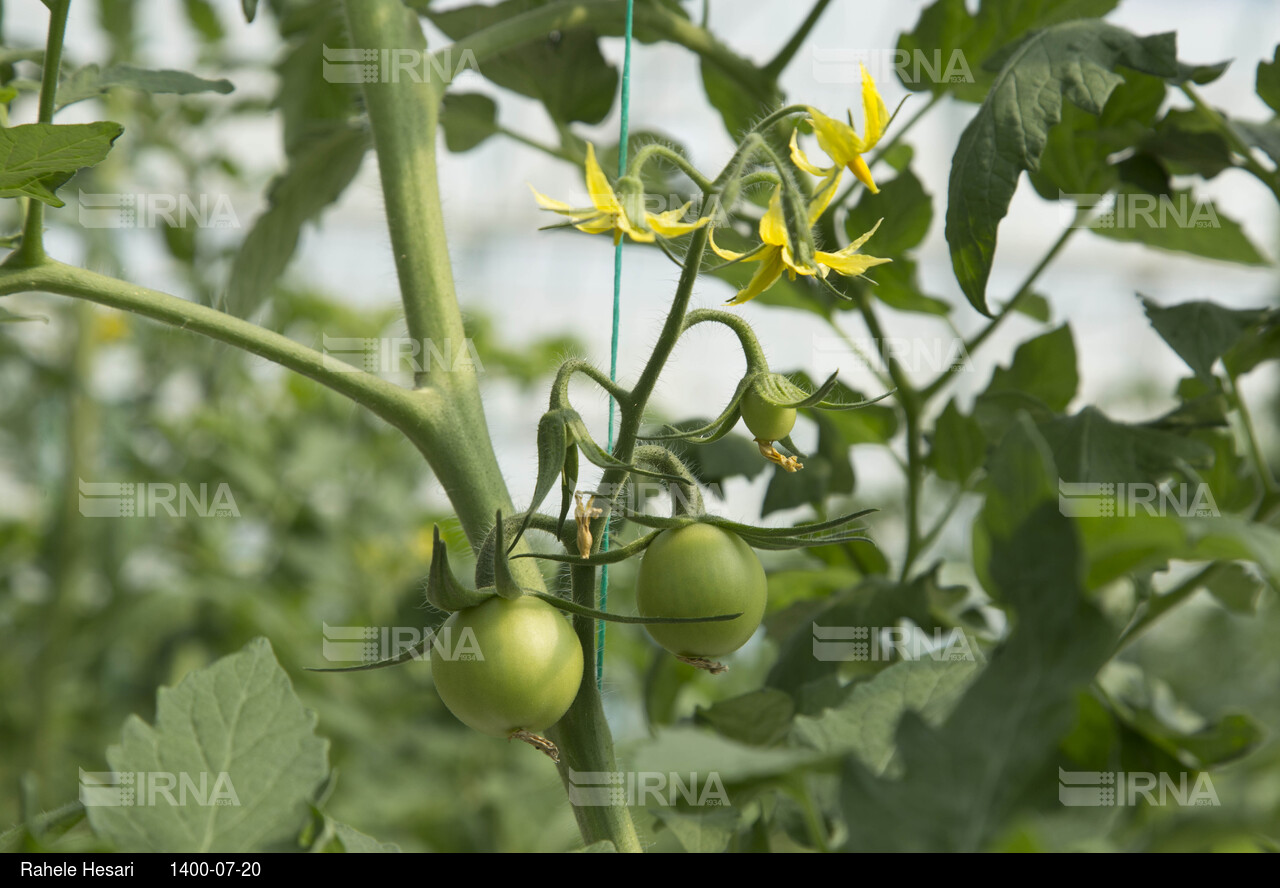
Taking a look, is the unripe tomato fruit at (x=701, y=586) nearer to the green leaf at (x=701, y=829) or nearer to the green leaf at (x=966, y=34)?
the green leaf at (x=701, y=829)

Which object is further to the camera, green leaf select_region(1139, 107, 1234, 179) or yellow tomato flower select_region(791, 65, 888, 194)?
green leaf select_region(1139, 107, 1234, 179)

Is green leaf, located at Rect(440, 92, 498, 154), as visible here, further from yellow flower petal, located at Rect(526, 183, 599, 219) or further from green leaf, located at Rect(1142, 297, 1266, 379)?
green leaf, located at Rect(1142, 297, 1266, 379)

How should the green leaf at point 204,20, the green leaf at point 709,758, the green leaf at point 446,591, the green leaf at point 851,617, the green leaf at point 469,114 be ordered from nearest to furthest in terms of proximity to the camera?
the green leaf at point 709,758 < the green leaf at point 446,591 < the green leaf at point 851,617 < the green leaf at point 469,114 < the green leaf at point 204,20

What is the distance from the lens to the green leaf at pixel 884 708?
1.13 ft

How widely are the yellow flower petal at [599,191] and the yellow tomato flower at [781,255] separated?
0.12ft

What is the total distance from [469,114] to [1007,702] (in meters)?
0.55

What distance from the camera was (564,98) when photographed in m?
0.63

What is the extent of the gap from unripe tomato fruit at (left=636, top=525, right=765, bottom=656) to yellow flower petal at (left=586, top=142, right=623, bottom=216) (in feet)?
0.38

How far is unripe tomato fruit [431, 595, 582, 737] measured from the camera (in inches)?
12.8

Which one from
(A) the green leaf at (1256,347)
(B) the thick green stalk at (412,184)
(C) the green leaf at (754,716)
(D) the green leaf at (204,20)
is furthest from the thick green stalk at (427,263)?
(D) the green leaf at (204,20)

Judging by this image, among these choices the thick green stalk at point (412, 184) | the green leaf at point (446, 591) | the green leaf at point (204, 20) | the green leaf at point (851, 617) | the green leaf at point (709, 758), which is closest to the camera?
the green leaf at point (709, 758)

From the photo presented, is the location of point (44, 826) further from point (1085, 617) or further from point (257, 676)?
point (1085, 617)

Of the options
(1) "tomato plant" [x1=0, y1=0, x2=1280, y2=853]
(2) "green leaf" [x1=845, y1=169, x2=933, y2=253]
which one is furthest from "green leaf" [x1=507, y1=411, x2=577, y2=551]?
(2) "green leaf" [x1=845, y1=169, x2=933, y2=253]

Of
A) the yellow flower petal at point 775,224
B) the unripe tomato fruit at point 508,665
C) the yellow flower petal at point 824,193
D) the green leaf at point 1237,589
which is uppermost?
the yellow flower petal at point 824,193
